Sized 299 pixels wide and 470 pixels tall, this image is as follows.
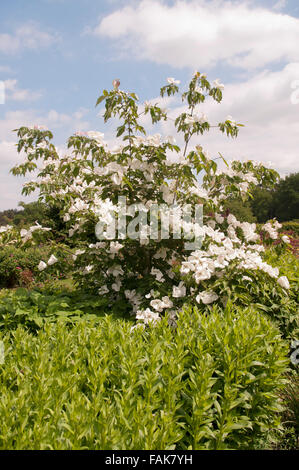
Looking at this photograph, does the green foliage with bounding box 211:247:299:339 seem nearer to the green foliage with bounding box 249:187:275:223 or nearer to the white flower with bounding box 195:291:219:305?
the white flower with bounding box 195:291:219:305

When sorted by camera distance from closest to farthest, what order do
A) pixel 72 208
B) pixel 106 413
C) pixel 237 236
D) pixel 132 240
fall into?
pixel 106 413 → pixel 132 240 → pixel 72 208 → pixel 237 236

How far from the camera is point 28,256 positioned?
9.23 metres

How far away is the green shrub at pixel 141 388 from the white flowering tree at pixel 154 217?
810 mm

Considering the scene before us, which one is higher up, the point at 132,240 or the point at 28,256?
the point at 28,256

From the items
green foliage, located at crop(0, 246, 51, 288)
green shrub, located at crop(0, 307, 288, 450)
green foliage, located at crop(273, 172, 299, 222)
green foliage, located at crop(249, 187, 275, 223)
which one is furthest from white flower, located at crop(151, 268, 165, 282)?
green foliage, located at crop(249, 187, 275, 223)

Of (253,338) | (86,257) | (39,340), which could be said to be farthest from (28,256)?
(253,338)

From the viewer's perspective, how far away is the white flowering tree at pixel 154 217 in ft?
11.2

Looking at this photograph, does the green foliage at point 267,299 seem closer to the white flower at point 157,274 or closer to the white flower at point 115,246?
the white flower at point 157,274

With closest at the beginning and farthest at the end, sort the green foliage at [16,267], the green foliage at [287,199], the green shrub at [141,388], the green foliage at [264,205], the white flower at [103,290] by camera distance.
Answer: the green shrub at [141,388], the white flower at [103,290], the green foliage at [16,267], the green foliage at [287,199], the green foliage at [264,205]

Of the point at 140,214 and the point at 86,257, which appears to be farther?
the point at 86,257

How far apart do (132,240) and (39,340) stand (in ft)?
5.26

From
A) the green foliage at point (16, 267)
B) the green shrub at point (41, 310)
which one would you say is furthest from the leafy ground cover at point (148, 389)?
the green foliage at point (16, 267)

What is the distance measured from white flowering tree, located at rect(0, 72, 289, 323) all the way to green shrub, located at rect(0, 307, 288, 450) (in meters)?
0.81

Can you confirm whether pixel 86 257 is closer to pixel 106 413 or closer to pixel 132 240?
pixel 132 240
